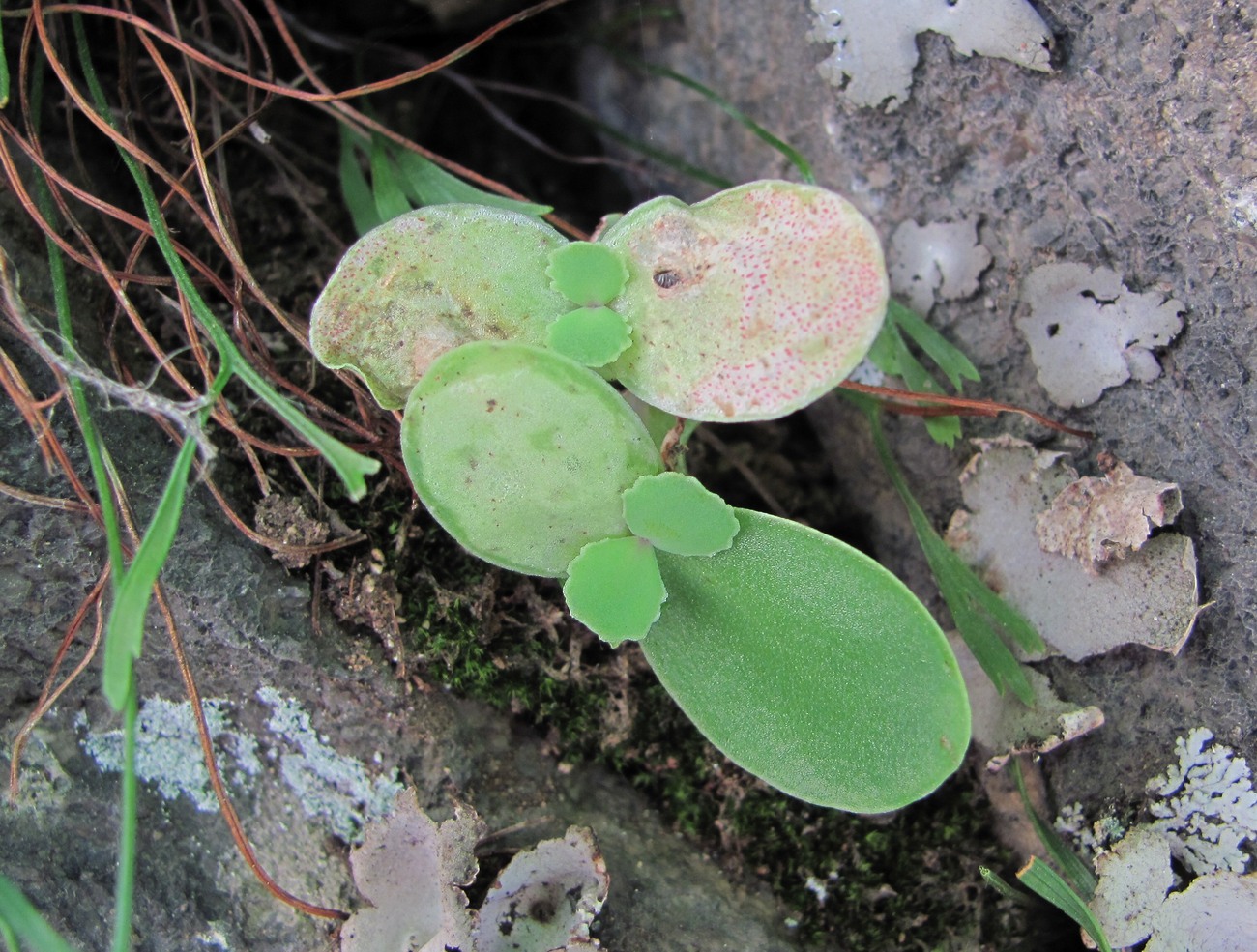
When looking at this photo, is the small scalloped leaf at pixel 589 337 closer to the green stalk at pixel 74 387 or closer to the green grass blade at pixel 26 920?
the green stalk at pixel 74 387

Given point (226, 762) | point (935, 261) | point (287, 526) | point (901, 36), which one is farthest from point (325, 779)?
point (901, 36)

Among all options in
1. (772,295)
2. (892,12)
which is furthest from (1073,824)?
(892,12)

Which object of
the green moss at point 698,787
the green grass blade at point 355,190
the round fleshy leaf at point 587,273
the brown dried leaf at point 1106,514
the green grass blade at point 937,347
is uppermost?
the round fleshy leaf at point 587,273

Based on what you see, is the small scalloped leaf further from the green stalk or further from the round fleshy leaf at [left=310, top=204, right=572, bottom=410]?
the green stalk

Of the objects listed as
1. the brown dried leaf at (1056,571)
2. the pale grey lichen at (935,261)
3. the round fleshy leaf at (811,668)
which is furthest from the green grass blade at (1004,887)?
the pale grey lichen at (935,261)

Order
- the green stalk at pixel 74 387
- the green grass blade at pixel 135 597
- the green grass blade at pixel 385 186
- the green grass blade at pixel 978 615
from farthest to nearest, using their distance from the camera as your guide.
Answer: the green grass blade at pixel 385 186 → the green grass blade at pixel 978 615 → the green stalk at pixel 74 387 → the green grass blade at pixel 135 597

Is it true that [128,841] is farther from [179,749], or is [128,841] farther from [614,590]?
[614,590]
